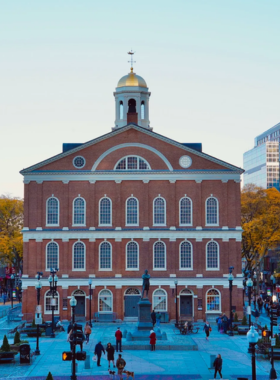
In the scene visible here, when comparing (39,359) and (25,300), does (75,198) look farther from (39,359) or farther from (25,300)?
(39,359)

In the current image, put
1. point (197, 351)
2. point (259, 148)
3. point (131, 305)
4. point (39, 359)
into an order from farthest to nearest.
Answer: point (259, 148), point (131, 305), point (197, 351), point (39, 359)

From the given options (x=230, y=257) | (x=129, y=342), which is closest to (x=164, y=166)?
(x=230, y=257)

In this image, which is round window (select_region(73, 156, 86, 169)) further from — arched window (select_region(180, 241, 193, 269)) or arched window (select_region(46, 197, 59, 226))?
arched window (select_region(180, 241, 193, 269))

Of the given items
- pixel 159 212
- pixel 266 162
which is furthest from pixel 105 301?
pixel 266 162

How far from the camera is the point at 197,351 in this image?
45281 mm

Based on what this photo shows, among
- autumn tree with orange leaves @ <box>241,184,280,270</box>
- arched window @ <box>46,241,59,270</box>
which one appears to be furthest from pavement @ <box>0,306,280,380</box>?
autumn tree with orange leaves @ <box>241,184,280,270</box>

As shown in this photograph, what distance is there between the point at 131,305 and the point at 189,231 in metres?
8.70

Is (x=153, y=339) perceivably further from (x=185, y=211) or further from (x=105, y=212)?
(x=105, y=212)

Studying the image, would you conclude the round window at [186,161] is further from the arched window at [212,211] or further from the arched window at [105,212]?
the arched window at [105,212]

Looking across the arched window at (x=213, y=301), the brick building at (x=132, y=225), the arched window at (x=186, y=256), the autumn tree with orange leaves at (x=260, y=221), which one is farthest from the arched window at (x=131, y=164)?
the autumn tree with orange leaves at (x=260, y=221)

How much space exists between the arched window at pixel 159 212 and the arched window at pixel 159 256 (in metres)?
1.87

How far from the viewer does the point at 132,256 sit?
6372 centimetres

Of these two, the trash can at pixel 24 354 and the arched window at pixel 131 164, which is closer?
the trash can at pixel 24 354

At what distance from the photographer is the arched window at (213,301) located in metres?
63.2
